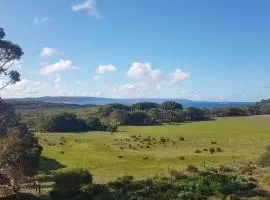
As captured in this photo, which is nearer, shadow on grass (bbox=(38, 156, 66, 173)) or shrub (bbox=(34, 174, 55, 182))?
shrub (bbox=(34, 174, 55, 182))

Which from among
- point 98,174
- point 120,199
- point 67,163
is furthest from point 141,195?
point 67,163

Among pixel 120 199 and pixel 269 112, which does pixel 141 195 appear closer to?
pixel 120 199

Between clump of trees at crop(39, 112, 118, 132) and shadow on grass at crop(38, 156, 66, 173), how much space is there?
2471 inches

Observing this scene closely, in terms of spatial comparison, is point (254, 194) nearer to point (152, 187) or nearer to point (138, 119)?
point (152, 187)

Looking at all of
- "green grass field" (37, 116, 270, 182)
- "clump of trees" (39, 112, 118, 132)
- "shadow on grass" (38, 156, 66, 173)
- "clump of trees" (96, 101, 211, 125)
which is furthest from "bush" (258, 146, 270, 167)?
"clump of trees" (96, 101, 211, 125)

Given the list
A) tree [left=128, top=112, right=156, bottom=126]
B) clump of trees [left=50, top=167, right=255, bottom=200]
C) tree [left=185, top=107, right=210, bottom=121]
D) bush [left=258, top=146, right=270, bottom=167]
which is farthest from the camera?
tree [left=185, top=107, right=210, bottom=121]

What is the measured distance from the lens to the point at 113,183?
130ft

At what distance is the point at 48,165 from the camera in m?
62.5

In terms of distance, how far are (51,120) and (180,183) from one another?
98.2 metres

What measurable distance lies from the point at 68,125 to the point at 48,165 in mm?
72573

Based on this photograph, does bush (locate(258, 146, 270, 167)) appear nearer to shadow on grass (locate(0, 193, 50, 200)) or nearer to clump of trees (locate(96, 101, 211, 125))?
shadow on grass (locate(0, 193, 50, 200))

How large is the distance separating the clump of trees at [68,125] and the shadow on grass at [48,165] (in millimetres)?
62774

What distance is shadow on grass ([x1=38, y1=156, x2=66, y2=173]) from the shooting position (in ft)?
191

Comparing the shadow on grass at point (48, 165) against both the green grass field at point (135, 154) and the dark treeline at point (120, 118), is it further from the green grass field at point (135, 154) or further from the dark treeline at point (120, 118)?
the dark treeline at point (120, 118)
